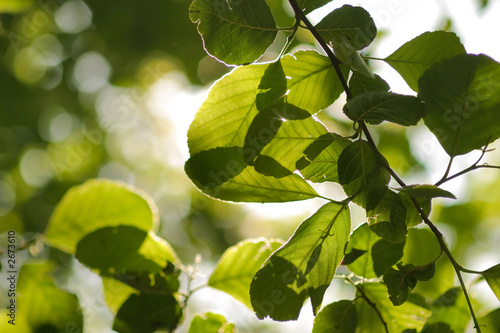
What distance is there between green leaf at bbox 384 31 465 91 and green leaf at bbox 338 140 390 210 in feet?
0.51

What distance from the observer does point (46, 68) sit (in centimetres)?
370

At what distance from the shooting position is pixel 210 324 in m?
0.97

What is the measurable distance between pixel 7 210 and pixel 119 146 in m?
1.14

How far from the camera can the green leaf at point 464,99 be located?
0.61m

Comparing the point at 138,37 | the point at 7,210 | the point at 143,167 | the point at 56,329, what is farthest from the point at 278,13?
the point at 7,210

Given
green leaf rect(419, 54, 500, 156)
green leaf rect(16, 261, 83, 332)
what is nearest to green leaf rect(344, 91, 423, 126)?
green leaf rect(419, 54, 500, 156)

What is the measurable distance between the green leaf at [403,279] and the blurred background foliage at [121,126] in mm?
2247

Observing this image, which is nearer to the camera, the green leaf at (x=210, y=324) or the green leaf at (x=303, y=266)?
the green leaf at (x=303, y=266)

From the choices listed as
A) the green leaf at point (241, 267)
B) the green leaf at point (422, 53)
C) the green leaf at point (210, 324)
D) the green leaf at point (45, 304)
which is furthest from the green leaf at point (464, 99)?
the green leaf at point (45, 304)

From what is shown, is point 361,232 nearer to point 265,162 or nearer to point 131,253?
point 265,162

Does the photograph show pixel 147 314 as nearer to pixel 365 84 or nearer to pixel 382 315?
pixel 382 315

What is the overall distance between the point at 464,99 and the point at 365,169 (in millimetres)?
179

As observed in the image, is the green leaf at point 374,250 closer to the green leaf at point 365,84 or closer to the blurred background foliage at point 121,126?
the green leaf at point 365,84

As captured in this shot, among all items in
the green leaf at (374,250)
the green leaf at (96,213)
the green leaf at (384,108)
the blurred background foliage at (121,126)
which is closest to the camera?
the green leaf at (384,108)
